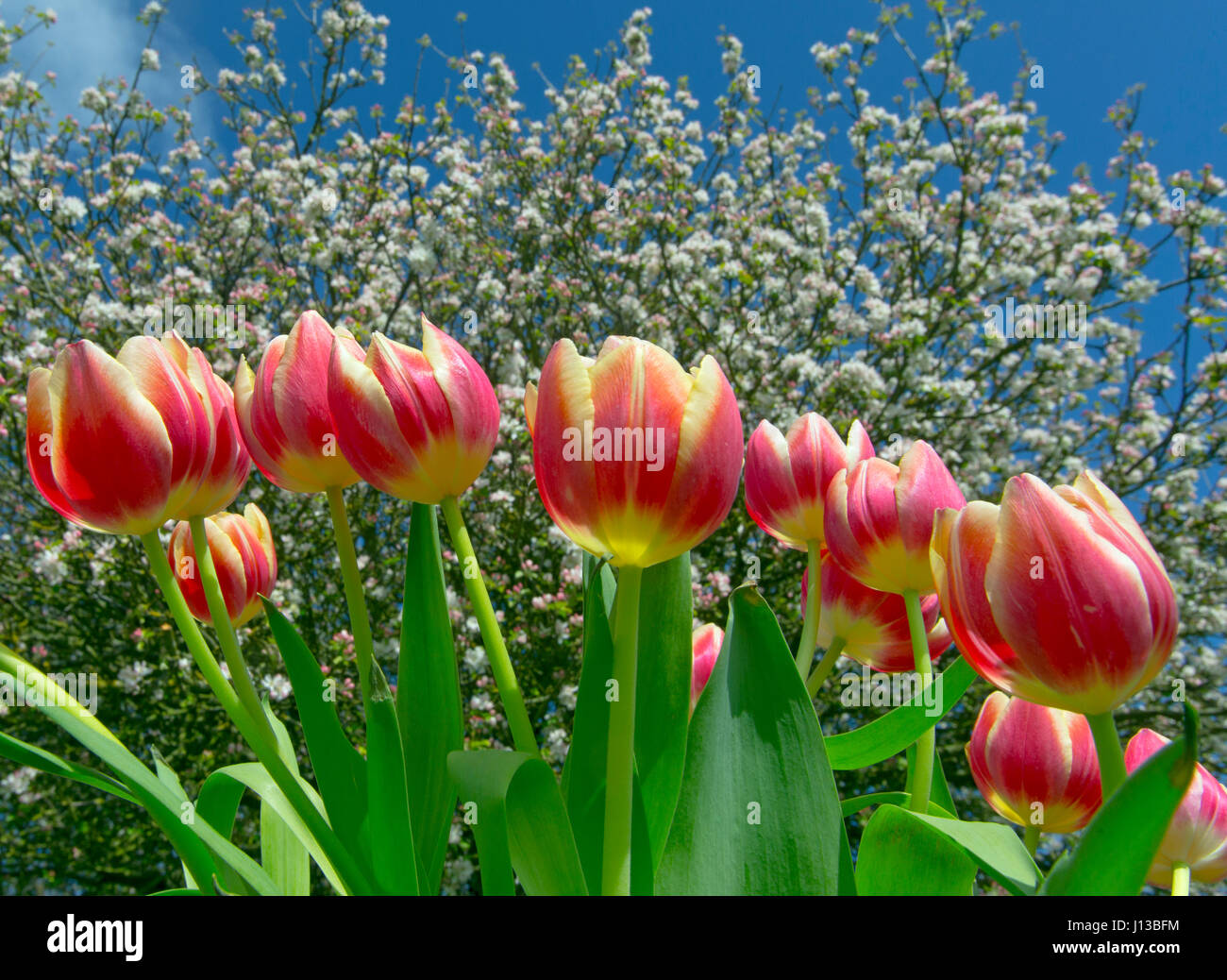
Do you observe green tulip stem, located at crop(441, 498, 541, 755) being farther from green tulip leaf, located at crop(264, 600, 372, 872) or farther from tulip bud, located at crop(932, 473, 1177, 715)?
tulip bud, located at crop(932, 473, 1177, 715)

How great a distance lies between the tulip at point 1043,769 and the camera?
22.9 inches

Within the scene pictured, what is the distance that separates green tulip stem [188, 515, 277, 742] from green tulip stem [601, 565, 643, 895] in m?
0.21

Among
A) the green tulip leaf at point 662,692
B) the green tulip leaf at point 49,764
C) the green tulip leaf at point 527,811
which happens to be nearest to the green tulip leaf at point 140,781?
the green tulip leaf at point 49,764

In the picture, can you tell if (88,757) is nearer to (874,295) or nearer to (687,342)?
(687,342)

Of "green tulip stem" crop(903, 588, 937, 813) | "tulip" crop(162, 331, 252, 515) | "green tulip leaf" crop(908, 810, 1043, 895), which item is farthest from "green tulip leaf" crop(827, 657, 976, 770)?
"tulip" crop(162, 331, 252, 515)

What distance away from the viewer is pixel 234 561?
0.68 metres

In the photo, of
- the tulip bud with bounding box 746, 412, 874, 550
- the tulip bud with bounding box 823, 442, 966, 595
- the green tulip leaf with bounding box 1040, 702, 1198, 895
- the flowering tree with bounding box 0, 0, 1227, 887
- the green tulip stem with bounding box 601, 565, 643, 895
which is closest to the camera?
the green tulip leaf with bounding box 1040, 702, 1198, 895

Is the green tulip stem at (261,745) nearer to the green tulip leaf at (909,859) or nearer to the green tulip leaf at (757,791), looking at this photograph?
the green tulip leaf at (757,791)

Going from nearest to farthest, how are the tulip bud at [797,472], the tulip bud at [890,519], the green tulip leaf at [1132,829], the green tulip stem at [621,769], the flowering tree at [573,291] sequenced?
the green tulip leaf at [1132,829] < the green tulip stem at [621,769] < the tulip bud at [890,519] < the tulip bud at [797,472] < the flowering tree at [573,291]

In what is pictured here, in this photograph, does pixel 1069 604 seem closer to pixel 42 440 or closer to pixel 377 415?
pixel 377 415

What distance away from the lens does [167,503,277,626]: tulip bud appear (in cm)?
65

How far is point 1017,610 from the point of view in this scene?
1.26ft

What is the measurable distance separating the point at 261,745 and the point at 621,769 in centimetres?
21

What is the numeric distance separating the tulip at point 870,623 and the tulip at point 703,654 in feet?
0.30
